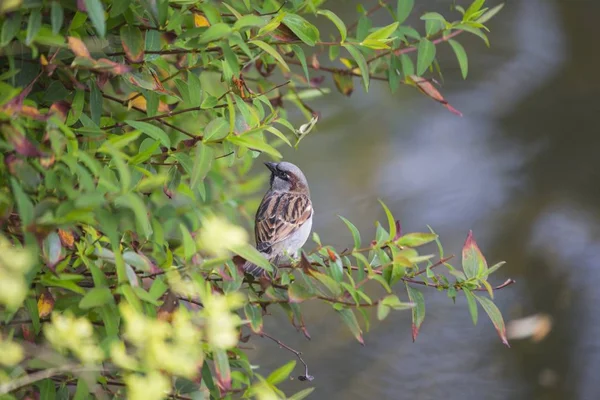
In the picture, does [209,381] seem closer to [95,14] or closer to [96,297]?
[96,297]

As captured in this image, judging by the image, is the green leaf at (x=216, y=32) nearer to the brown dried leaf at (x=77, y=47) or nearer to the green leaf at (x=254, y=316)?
the brown dried leaf at (x=77, y=47)

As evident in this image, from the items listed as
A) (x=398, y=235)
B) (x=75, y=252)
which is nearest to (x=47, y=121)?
(x=75, y=252)

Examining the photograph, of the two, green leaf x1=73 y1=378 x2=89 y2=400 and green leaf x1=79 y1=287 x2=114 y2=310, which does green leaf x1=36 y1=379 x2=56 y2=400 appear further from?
green leaf x1=79 y1=287 x2=114 y2=310

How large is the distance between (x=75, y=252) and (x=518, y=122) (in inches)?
115

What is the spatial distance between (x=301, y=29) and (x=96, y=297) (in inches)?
27.6

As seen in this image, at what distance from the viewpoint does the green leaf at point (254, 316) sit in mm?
Answer: 1615

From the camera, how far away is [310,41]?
5.51 feet

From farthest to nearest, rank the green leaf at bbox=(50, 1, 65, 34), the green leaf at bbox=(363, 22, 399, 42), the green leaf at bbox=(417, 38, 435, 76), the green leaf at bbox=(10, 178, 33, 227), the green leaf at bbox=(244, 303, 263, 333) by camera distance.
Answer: the green leaf at bbox=(417, 38, 435, 76) → the green leaf at bbox=(363, 22, 399, 42) → the green leaf at bbox=(244, 303, 263, 333) → the green leaf at bbox=(50, 1, 65, 34) → the green leaf at bbox=(10, 178, 33, 227)

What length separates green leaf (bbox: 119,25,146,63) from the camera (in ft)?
5.24

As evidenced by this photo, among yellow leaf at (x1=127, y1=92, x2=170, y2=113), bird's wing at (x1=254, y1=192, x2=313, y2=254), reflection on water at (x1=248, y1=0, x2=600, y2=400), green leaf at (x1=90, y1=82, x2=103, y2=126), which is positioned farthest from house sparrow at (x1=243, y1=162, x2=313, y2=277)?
green leaf at (x1=90, y1=82, x2=103, y2=126)

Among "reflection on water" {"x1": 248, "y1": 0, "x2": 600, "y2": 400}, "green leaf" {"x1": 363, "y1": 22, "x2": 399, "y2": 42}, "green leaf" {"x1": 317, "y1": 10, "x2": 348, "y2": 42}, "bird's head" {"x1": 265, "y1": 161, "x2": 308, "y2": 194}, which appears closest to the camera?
"green leaf" {"x1": 317, "y1": 10, "x2": 348, "y2": 42}

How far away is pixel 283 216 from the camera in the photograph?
2.88m

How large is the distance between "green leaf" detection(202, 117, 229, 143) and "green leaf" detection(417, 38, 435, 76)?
647 mm

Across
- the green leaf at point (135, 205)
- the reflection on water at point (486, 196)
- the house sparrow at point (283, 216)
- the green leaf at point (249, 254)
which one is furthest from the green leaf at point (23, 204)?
the reflection on water at point (486, 196)
